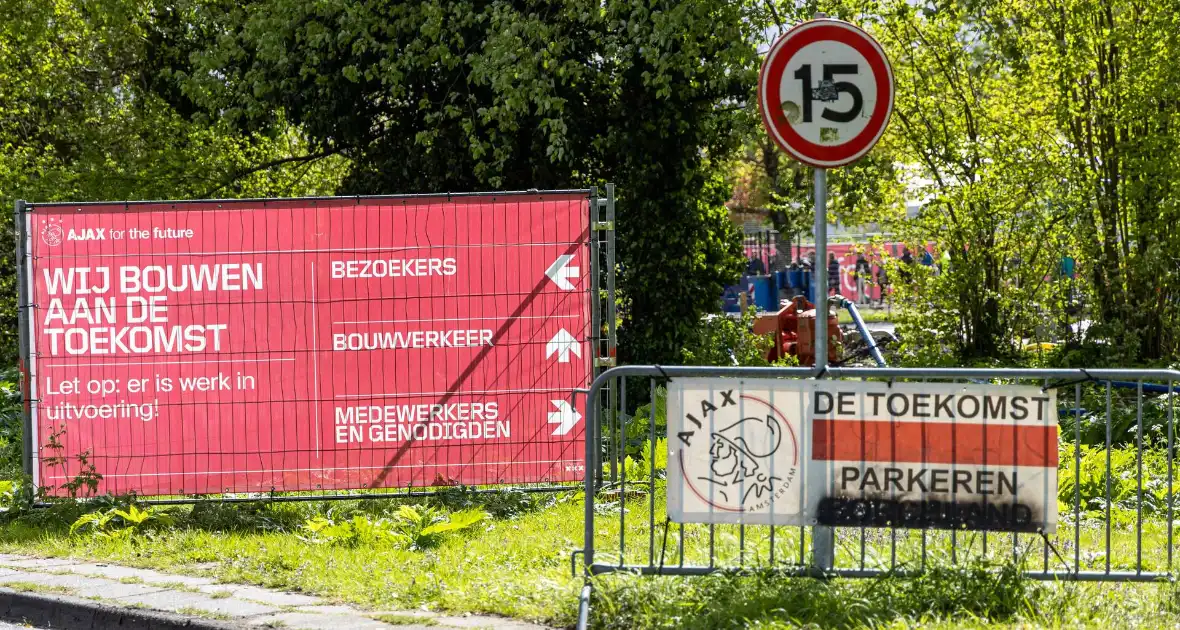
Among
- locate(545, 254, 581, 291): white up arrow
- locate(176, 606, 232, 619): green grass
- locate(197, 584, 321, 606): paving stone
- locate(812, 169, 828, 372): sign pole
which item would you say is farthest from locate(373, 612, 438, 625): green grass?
locate(545, 254, 581, 291): white up arrow

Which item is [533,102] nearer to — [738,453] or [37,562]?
[37,562]

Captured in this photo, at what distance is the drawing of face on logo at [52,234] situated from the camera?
310 inches

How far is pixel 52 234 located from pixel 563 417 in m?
3.23

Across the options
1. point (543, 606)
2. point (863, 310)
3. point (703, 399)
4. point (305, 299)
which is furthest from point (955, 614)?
point (863, 310)

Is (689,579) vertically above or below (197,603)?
above

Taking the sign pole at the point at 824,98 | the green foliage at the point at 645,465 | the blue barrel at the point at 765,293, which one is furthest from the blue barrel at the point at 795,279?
the sign pole at the point at 824,98

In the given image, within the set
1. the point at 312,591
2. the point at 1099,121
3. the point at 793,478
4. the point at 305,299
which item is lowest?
the point at 312,591

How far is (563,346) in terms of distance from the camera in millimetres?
8062

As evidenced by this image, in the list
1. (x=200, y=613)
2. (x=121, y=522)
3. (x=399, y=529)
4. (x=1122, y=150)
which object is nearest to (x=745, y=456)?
(x=200, y=613)

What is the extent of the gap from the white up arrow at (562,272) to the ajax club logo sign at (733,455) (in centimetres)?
273

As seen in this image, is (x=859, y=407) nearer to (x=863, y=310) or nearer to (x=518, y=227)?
(x=518, y=227)

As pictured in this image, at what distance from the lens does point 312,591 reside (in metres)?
6.05

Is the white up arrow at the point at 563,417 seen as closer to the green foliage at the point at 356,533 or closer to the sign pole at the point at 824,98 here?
the green foliage at the point at 356,533

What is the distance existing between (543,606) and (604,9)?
8840mm
